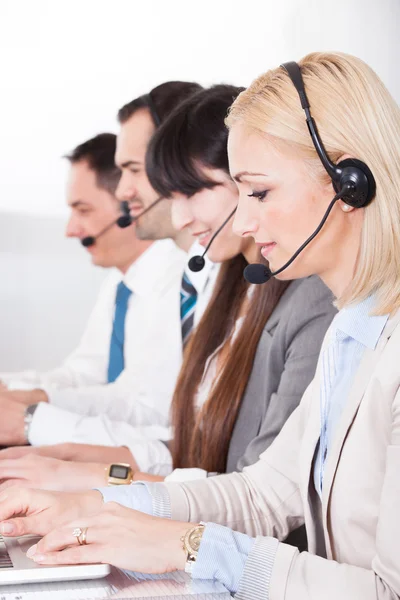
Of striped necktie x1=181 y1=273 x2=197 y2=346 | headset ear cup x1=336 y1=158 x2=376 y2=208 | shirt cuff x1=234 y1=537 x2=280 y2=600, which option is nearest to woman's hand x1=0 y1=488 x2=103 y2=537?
shirt cuff x1=234 y1=537 x2=280 y2=600

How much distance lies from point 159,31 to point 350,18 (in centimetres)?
57

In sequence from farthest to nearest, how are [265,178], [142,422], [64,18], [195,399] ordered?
[64,18] → [142,422] → [195,399] → [265,178]

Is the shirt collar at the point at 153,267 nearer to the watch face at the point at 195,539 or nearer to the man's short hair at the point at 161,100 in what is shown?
the man's short hair at the point at 161,100

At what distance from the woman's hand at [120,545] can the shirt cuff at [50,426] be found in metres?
0.91

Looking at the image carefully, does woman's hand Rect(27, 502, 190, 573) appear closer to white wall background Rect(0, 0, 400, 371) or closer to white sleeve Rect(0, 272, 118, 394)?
white sleeve Rect(0, 272, 118, 394)

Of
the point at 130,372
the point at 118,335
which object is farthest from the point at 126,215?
the point at 130,372

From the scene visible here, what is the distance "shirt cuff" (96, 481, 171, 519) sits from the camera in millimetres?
1205

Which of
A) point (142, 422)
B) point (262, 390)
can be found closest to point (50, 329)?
point (142, 422)

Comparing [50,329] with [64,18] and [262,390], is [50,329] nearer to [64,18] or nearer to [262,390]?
[64,18]

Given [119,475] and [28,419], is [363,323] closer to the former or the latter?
[119,475]

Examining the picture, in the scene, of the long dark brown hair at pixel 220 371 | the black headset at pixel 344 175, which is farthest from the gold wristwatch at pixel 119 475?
the black headset at pixel 344 175

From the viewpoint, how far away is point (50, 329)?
2.74 m

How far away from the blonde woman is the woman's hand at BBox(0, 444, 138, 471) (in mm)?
473

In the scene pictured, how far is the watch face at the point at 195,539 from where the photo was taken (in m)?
1.02
